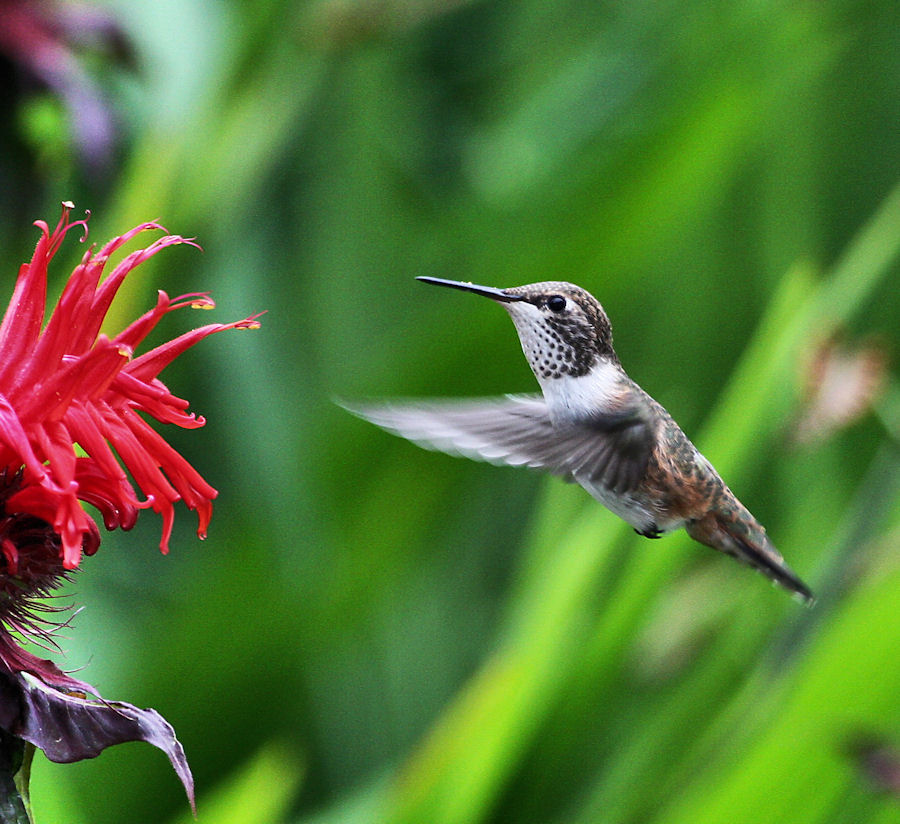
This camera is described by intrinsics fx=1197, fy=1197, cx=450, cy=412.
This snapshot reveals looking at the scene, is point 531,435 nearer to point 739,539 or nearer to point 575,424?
point 575,424

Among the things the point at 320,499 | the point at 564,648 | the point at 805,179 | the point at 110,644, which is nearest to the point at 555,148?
the point at 805,179

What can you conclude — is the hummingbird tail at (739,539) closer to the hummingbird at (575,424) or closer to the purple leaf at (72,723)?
the hummingbird at (575,424)

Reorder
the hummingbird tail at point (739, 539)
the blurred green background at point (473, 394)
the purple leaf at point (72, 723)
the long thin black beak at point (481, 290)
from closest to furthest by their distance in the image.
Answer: the purple leaf at point (72, 723), the long thin black beak at point (481, 290), the hummingbird tail at point (739, 539), the blurred green background at point (473, 394)

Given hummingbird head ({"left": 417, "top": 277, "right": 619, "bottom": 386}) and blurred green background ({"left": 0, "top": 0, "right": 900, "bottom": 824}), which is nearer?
hummingbird head ({"left": 417, "top": 277, "right": 619, "bottom": 386})

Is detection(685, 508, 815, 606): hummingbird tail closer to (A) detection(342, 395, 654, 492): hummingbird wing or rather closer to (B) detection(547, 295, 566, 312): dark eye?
(A) detection(342, 395, 654, 492): hummingbird wing

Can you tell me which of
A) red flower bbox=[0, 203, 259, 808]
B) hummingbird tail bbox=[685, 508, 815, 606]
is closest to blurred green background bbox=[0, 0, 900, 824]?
hummingbird tail bbox=[685, 508, 815, 606]

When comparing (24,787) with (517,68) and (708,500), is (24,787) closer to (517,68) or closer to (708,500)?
(708,500)

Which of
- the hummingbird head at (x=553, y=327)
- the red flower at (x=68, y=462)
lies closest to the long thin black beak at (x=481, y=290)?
the hummingbird head at (x=553, y=327)
